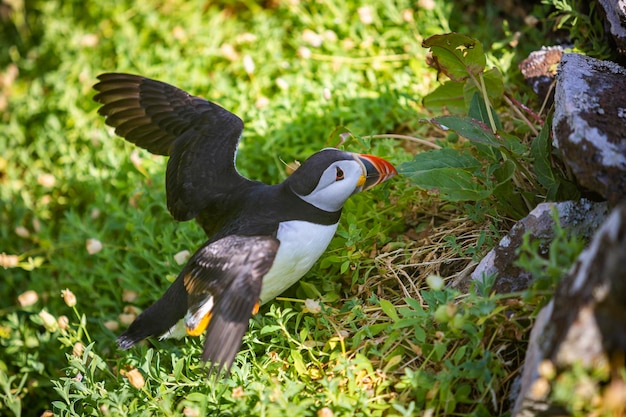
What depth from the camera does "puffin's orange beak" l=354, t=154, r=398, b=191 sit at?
2.75 m

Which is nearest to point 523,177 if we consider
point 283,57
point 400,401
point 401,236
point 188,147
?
point 401,236

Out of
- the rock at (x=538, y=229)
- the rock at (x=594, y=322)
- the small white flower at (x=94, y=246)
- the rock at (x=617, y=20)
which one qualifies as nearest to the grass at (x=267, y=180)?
the small white flower at (x=94, y=246)

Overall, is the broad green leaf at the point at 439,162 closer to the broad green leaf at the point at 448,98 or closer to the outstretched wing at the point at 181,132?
the broad green leaf at the point at 448,98

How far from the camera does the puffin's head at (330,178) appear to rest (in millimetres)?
2666

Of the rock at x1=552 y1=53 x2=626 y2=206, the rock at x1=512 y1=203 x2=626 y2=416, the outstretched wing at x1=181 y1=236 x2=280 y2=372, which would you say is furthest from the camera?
the outstretched wing at x1=181 y1=236 x2=280 y2=372

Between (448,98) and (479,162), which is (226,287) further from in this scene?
(448,98)

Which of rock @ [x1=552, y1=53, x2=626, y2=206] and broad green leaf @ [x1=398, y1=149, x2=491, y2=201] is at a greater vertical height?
rock @ [x1=552, y1=53, x2=626, y2=206]

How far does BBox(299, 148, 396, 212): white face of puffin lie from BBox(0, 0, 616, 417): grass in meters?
0.26

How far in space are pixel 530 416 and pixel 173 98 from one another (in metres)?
2.22

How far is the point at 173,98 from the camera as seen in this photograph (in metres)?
3.17

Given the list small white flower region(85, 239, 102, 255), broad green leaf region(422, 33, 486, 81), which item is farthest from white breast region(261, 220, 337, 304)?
small white flower region(85, 239, 102, 255)

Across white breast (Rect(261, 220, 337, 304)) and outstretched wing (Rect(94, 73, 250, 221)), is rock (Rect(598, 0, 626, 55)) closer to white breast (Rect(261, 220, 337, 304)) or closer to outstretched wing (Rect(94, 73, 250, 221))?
white breast (Rect(261, 220, 337, 304))

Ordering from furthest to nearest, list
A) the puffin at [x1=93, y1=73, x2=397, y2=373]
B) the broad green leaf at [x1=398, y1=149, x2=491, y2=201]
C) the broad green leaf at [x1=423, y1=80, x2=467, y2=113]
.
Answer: the broad green leaf at [x1=423, y1=80, x2=467, y2=113] < the broad green leaf at [x1=398, y1=149, x2=491, y2=201] < the puffin at [x1=93, y1=73, x2=397, y2=373]

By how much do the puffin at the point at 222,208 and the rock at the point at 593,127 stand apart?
2.67 feet
